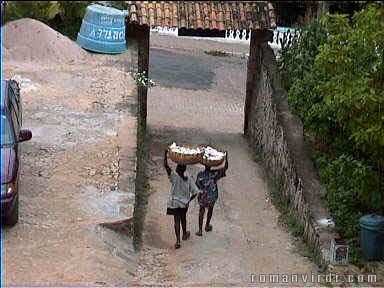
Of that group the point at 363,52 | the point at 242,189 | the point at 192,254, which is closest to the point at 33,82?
the point at 242,189

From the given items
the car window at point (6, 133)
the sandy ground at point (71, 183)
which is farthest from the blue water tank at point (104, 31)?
the car window at point (6, 133)

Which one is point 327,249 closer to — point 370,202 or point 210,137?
point 370,202

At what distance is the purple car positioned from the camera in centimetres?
840

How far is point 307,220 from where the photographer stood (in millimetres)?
11594

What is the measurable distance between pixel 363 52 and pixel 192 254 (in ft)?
12.0

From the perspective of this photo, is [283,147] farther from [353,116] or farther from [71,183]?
[71,183]

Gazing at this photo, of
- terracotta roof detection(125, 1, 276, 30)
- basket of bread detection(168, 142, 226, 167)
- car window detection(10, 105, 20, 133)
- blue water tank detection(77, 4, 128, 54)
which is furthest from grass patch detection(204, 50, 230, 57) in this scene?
car window detection(10, 105, 20, 133)

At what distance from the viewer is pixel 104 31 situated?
18094 mm

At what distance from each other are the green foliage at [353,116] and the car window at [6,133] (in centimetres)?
402

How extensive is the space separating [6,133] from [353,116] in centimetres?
427

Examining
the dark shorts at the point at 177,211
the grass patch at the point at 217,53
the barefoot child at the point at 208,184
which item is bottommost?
the grass patch at the point at 217,53

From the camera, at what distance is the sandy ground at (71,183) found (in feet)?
27.2

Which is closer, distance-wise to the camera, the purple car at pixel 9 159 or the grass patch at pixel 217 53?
the purple car at pixel 9 159

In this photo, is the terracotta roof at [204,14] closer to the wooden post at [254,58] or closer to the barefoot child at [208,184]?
the wooden post at [254,58]
